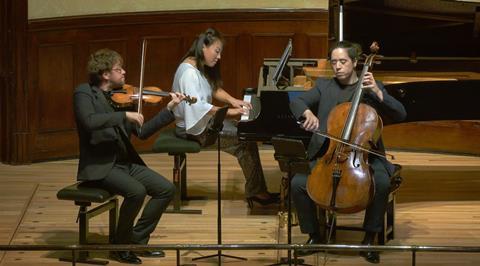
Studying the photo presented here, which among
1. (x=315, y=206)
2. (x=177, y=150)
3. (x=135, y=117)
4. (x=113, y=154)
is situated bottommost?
(x=315, y=206)

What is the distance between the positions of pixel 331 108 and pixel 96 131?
55.5 inches

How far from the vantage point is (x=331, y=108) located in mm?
5875

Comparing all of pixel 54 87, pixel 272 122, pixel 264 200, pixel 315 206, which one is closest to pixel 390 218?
pixel 315 206

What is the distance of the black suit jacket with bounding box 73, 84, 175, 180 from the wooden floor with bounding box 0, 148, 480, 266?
0.57 metres

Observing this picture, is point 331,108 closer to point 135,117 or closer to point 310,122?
point 310,122

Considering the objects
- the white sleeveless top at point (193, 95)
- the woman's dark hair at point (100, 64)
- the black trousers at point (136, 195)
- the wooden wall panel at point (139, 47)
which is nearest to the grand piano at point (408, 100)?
the white sleeveless top at point (193, 95)

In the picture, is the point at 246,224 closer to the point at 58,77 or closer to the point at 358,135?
the point at 358,135

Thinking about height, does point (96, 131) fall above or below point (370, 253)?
above

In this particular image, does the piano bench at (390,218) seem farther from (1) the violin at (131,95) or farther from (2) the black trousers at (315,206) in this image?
(1) the violin at (131,95)

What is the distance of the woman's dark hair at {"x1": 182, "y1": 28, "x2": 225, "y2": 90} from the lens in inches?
260

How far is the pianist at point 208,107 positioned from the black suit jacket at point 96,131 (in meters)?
0.93

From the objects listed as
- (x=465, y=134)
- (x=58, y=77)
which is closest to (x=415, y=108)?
(x=465, y=134)

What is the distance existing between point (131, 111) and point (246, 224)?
116 centimetres

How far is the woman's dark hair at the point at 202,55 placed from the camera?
6.61 meters
